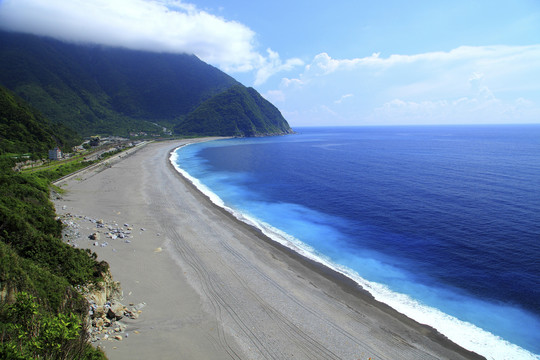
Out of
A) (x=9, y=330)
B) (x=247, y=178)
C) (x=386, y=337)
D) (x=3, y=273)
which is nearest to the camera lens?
(x=9, y=330)

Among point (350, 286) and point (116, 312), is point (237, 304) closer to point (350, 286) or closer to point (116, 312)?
point (116, 312)

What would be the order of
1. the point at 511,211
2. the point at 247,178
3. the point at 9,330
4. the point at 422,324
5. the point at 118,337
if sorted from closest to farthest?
the point at 9,330
the point at 118,337
the point at 422,324
the point at 511,211
the point at 247,178

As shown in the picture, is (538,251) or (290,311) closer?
(290,311)

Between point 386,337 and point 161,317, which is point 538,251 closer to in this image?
point 386,337

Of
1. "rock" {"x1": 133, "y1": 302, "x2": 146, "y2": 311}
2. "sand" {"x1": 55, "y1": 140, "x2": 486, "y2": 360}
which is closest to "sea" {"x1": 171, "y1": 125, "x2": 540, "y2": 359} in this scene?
"sand" {"x1": 55, "y1": 140, "x2": 486, "y2": 360}

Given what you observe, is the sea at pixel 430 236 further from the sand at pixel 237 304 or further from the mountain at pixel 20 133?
the mountain at pixel 20 133

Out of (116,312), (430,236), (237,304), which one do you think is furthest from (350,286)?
(116,312)

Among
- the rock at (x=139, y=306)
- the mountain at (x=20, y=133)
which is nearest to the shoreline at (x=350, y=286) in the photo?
the rock at (x=139, y=306)

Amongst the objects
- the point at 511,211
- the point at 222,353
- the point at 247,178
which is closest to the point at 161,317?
the point at 222,353
